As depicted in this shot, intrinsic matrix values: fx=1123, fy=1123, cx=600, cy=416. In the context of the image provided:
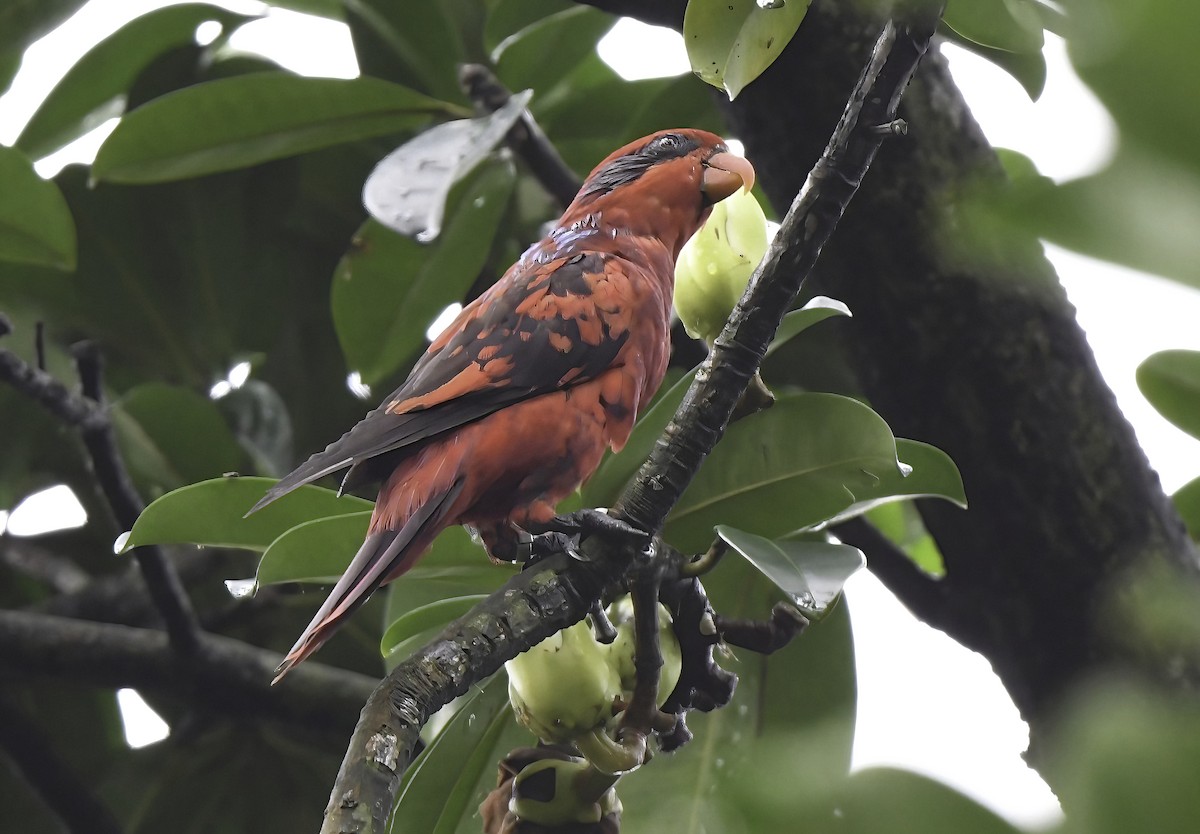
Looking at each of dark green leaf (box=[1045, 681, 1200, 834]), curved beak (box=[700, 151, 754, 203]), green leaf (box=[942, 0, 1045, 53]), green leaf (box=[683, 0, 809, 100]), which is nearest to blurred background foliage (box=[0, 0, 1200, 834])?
curved beak (box=[700, 151, 754, 203])

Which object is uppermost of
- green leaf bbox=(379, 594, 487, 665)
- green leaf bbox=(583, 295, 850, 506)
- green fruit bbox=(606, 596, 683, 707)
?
green leaf bbox=(583, 295, 850, 506)

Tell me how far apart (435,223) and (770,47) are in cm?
62

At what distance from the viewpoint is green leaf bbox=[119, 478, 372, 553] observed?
49.1 inches

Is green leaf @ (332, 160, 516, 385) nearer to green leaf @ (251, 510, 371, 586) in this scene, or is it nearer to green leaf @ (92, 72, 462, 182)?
green leaf @ (92, 72, 462, 182)

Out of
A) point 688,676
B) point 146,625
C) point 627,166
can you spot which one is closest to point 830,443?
point 688,676

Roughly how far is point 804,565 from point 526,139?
3.34ft

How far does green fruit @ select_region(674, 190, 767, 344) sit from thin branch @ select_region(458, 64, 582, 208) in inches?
22.8

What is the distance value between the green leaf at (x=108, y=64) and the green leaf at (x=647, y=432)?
143 cm

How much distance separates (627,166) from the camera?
1736 millimetres

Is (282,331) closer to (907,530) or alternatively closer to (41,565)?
(41,565)

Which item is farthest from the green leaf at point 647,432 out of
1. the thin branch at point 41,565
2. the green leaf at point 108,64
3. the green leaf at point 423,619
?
the green leaf at point 108,64

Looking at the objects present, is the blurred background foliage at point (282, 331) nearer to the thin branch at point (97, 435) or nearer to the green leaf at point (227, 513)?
the green leaf at point (227, 513)

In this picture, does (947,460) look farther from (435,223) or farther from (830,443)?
(435,223)

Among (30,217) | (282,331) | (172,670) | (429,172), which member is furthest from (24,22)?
(172,670)
